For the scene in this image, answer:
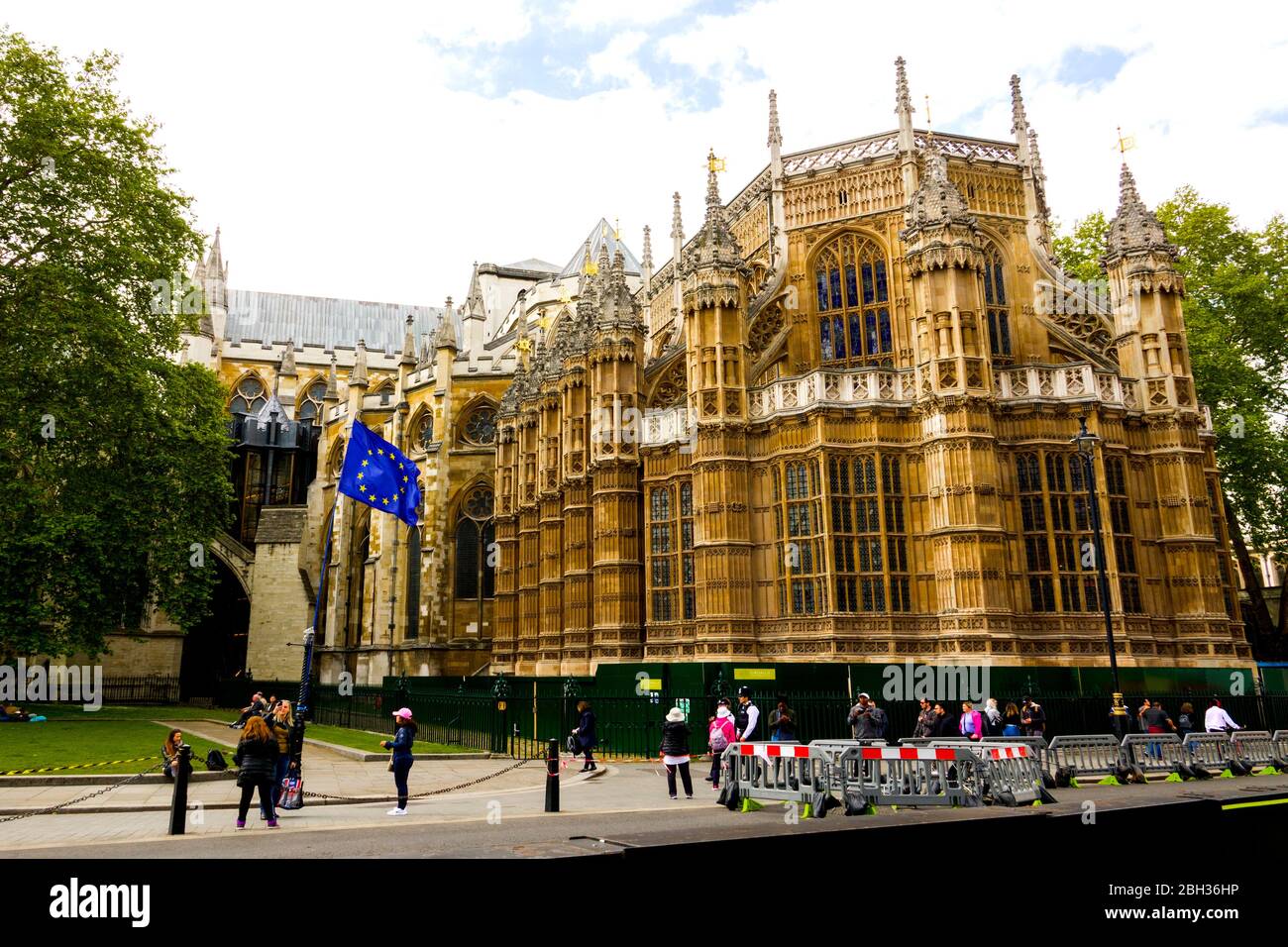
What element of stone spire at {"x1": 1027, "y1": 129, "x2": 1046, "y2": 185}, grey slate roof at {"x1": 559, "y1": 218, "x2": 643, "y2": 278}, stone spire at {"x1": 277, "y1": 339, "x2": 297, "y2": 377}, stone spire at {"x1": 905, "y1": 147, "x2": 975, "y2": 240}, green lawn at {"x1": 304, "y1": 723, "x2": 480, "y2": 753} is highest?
grey slate roof at {"x1": 559, "y1": 218, "x2": 643, "y2": 278}

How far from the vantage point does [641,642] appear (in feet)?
87.6

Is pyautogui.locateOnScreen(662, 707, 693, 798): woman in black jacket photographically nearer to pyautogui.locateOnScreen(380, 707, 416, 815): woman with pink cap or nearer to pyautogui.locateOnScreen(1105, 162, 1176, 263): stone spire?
pyautogui.locateOnScreen(380, 707, 416, 815): woman with pink cap

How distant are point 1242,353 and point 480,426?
32872 mm

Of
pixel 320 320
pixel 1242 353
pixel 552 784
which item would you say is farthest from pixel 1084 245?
pixel 320 320

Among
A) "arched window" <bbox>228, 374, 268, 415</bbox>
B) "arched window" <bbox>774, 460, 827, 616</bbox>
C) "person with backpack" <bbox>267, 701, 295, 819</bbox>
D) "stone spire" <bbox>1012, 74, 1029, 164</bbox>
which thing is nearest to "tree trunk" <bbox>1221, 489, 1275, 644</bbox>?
"stone spire" <bbox>1012, 74, 1029, 164</bbox>

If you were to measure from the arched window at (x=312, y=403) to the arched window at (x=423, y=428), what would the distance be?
10232 mm

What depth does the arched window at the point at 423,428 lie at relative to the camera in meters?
45.8

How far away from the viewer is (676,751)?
1316 cm

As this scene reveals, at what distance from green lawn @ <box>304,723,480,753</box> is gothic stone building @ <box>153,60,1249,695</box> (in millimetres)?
6133

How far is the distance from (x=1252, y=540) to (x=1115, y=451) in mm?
16470

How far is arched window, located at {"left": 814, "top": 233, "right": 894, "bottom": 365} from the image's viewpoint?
27.2m

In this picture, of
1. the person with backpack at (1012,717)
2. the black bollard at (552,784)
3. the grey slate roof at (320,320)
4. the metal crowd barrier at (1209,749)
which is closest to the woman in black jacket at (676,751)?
the black bollard at (552,784)

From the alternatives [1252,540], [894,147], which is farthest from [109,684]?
[1252,540]

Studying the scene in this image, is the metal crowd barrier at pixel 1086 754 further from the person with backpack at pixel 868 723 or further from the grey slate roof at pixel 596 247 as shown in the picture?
the grey slate roof at pixel 596 247
